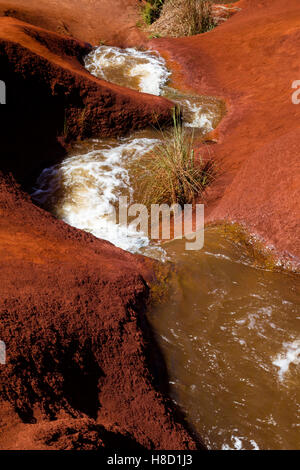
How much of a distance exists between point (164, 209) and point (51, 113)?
232 cm

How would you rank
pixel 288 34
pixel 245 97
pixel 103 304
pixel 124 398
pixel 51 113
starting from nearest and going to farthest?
pixel 124 398 → pixel 103 304 → pixel 51 113 → pixel 245 97 → pixel 288 34

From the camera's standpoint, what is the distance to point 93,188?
17.3 ft

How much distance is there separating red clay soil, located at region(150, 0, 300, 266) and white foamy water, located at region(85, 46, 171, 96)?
1.10 ft

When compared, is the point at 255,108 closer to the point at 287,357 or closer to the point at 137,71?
the point at 137,71

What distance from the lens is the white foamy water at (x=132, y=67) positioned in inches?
317

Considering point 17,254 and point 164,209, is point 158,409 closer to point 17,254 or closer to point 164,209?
point 17,254

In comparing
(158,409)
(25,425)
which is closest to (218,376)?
(158,409)

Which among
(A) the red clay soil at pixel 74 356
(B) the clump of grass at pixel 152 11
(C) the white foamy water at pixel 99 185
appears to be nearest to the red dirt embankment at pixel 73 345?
(A) the red clay soil at pixel 74 356

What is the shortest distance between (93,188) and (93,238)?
6.77 ft

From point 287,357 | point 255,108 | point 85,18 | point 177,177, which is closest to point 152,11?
point 85,18

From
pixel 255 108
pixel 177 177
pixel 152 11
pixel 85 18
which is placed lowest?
pixel 177 177

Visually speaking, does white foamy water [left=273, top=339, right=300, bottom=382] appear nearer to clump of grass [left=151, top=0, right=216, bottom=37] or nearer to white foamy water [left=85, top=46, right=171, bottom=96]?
white foamy water [left=85, top=46, right=171, bottom=96]

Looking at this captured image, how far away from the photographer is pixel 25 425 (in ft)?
5.51

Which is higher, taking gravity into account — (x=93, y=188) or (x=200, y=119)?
(x=200, y=119)
